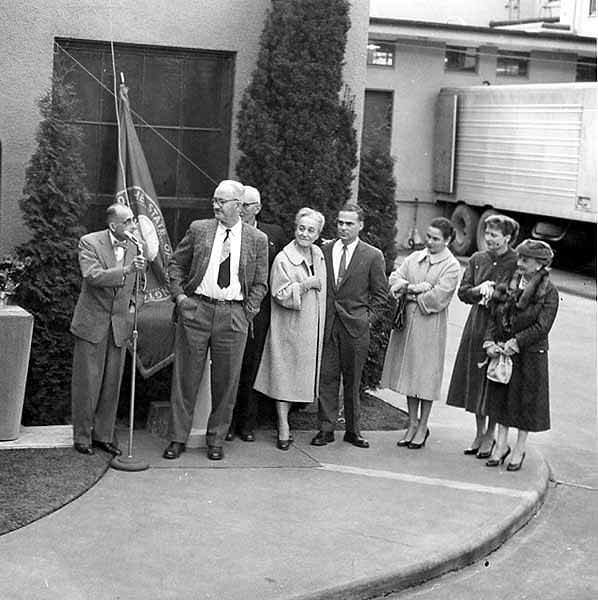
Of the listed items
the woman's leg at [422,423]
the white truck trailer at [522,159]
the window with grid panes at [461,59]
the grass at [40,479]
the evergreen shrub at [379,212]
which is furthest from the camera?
the window with grid panes at [461,59]

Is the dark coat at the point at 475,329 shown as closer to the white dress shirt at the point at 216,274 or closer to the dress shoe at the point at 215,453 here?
the white dress shirt at the point at 216,274

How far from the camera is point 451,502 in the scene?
26.6 feet

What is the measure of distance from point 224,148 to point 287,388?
2.53 metres

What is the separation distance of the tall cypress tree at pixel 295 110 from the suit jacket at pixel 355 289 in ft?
3.40

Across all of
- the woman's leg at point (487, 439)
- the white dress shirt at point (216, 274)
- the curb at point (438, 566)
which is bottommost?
the curb at point (438, 566)

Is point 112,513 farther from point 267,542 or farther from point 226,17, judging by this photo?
point 226,17

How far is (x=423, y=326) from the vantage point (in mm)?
9469

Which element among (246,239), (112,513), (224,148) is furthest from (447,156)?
(112,513)

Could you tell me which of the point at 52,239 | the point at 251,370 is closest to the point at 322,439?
the point at 251,370

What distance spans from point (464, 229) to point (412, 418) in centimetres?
1831

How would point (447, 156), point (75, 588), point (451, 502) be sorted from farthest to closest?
point (447, 156) → point (451, 502) → point (75, 588)

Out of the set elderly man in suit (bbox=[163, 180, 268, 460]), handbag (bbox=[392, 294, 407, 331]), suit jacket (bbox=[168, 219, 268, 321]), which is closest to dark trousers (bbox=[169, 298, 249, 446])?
elderly man in suit (bbox=[163, 180, 268, 460])

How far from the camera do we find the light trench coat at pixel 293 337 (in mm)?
9164

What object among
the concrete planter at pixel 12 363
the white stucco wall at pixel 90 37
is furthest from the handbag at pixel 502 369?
the concrete planter at pixel 12 363
